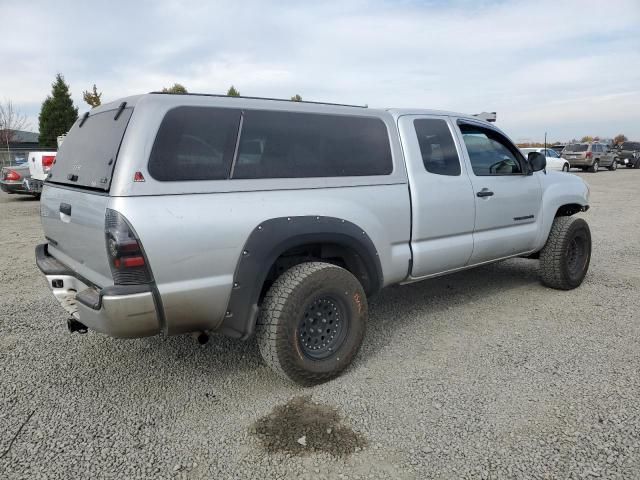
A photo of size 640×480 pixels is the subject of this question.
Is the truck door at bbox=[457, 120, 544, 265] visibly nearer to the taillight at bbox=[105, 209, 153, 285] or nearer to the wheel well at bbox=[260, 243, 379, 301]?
the wheel well at bbox=[260, 243, 379, 301]

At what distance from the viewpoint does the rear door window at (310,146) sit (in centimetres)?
298

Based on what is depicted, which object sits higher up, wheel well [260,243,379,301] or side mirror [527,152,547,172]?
side mirror [527,152,547,172]

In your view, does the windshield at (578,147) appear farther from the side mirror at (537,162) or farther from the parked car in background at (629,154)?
the side mirror at (537,162)

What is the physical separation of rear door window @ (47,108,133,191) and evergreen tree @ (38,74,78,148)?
3823cm

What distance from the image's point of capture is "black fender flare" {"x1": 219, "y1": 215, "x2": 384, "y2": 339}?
2.83 metres

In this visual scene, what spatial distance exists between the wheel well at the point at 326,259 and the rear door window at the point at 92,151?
1.15 metres

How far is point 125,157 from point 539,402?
279 centimetres

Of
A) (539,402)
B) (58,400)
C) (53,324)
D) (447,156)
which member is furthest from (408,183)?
(53,324)

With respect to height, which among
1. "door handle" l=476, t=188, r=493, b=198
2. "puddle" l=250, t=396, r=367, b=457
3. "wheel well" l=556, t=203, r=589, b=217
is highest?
"door handle" l=476, t=188, r=493, b=198

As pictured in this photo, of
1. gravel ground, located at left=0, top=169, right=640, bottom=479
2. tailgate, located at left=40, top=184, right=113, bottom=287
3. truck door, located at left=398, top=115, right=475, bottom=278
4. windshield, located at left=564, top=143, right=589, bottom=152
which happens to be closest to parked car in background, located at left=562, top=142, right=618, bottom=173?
windshield, located at left=564, top=143, right=589, bottom=152

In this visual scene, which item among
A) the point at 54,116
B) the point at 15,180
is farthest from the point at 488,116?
the point at 54,116

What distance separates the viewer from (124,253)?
8.13 ft

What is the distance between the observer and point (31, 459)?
247cm

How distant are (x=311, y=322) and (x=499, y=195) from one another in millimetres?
2275
